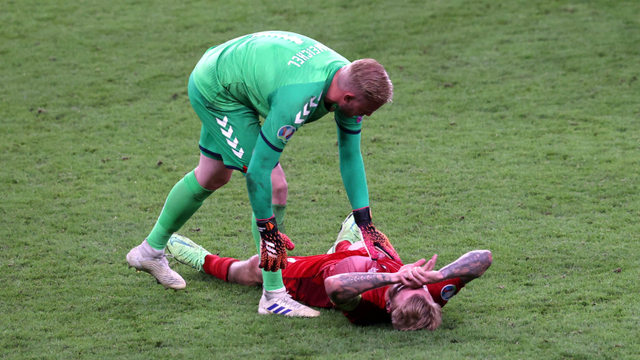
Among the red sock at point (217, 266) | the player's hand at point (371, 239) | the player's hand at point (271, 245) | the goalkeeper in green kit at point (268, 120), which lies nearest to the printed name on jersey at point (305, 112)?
the goalkeeper in green kit at point (268, 120)

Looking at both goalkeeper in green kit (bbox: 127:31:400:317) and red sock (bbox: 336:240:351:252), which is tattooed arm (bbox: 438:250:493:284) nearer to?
goalkeeper in green kit (bbox: 127:31:400:317)

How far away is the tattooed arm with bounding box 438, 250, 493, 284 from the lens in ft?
10.1

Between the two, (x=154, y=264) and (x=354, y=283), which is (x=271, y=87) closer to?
(x=354, y=283)

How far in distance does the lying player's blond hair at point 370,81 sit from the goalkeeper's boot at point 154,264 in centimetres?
165

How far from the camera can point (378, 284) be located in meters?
3.05

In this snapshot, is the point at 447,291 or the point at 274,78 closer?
the point at 274,78

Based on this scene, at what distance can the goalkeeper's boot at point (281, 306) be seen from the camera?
3410 millimetres

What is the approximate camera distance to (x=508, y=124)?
6.52 meters

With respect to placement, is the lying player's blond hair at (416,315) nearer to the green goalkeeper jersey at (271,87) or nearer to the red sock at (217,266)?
the green goalkeeper jersey at (271,87)

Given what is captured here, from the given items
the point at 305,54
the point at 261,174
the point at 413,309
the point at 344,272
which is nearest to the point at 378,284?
the point at 413,309

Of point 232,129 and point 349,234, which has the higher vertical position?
point 232,129

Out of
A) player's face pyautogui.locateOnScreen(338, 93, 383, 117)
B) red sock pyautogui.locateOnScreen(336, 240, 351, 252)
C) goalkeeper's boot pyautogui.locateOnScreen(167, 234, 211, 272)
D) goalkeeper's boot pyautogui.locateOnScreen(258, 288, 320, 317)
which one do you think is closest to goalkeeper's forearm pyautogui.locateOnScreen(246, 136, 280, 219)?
player's face pyautogui.locateOnScreen(338, 93, 383, 117)

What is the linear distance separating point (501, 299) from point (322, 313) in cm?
97

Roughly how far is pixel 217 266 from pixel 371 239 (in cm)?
103
